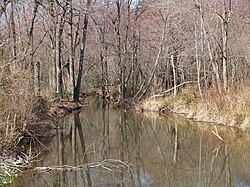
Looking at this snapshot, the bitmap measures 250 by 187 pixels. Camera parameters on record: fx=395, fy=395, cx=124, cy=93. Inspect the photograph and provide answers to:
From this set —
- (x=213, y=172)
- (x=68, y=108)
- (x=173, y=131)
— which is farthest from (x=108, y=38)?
(x=213, y=172)

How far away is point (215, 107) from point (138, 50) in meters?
13.8

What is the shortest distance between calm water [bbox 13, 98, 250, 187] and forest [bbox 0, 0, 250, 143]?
1.43 m

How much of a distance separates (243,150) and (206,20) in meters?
10.9

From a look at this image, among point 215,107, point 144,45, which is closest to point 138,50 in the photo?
point 144,45

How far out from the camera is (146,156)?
379 inches

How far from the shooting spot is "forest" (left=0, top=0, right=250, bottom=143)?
10607mm

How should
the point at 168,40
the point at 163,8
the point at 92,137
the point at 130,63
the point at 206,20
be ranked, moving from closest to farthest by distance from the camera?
the point at 92,137 → the point at 206,20 → the point at 163,8 → the point at 168,40 → the point at 130,63

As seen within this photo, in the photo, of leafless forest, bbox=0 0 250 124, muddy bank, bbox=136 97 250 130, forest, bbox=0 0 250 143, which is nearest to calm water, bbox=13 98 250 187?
muddy bank, bbox=136 97 250 130

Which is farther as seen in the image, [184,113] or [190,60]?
[190,60]

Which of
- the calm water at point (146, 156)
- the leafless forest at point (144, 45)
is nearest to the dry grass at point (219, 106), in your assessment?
the leafless forest at point (144, 45)

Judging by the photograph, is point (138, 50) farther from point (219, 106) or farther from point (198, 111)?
point (219, 106)

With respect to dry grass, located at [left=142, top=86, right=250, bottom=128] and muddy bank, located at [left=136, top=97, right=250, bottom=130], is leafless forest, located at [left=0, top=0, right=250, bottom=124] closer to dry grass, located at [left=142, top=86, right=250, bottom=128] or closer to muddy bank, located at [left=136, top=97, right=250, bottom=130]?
dry grass, located at [left=142, top=86, right=250, bottom=128]

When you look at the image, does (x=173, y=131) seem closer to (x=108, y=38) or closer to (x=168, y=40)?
(x=168, y=40)

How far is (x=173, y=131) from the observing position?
1364 cm
